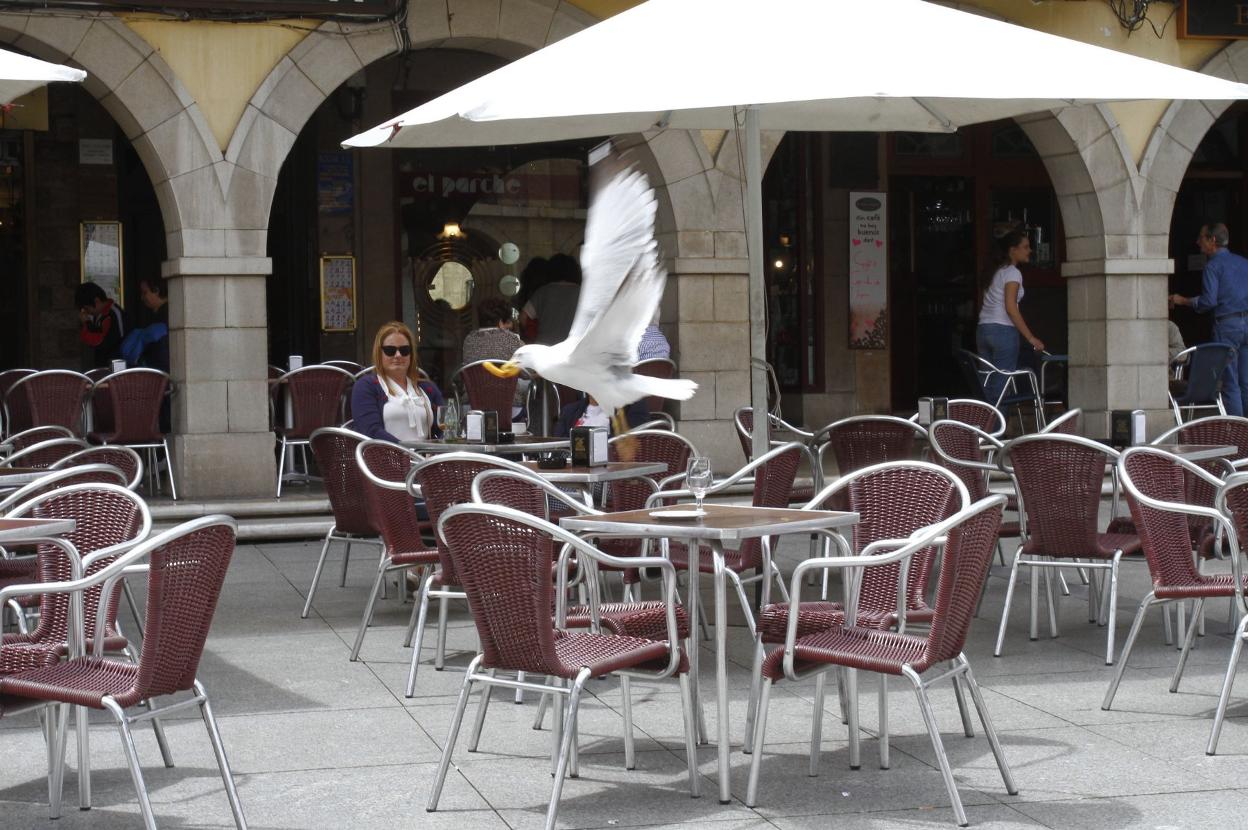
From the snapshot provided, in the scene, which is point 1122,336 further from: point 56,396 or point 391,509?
point 391,509

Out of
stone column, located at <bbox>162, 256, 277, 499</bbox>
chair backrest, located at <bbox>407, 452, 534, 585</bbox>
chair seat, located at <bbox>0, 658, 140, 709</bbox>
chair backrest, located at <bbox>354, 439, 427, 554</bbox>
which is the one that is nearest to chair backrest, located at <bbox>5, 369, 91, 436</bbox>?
stone column, located at <bbox>162, 256, 277, 499</bbox>

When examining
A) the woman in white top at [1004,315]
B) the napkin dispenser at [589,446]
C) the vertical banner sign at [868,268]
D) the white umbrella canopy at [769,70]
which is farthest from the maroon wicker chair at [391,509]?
the vertical banner sign at [868,268]

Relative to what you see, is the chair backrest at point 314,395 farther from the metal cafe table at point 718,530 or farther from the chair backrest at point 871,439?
the metal cafe table at point 718,530

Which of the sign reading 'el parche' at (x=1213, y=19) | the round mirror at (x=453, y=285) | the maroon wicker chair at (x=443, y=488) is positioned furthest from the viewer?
the round mirror at (x=453, y=285)

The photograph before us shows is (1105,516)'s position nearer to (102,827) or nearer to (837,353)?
(837,353)

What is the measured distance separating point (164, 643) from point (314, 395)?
7.01 m

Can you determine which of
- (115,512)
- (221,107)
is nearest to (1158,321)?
(221,107)

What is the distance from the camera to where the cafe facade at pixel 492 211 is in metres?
10.8

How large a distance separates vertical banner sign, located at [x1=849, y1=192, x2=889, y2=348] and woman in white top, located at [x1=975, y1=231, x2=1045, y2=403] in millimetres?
2642

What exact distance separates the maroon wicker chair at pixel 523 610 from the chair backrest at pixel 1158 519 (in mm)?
1851

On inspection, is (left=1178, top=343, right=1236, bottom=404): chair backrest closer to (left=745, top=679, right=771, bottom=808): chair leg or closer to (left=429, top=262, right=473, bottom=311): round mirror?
(left=429, top=262, right=473, bottom=311): round mirror

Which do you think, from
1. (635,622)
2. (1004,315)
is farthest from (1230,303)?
(635,622)

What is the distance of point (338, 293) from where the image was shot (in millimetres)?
Answer: 14922

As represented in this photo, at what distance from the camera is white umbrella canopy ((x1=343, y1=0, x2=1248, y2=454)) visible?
5359 millimetres
